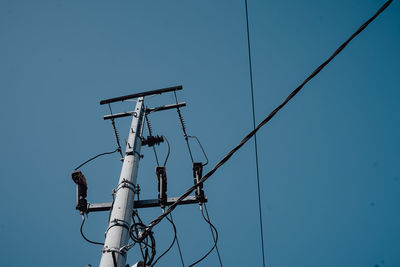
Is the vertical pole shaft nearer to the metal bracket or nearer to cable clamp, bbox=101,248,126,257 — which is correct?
cable clamp, bbox=101,248,126,257

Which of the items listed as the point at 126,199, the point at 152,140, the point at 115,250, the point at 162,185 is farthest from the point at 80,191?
the point at 152,140

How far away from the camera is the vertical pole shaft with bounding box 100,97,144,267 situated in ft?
10.7

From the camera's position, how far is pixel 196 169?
195 inches

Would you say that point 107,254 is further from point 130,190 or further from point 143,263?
point 130,190

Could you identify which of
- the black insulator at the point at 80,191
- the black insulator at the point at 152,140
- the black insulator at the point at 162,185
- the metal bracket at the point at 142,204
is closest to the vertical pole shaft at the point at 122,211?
the black insulator at the point at 162,185

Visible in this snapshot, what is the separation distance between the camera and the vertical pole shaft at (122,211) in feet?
10.7

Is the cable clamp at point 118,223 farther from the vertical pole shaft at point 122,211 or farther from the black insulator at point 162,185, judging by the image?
the black insulator at point 162,185

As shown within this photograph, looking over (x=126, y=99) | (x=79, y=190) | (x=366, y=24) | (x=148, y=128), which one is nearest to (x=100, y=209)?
(x=79, y=190)

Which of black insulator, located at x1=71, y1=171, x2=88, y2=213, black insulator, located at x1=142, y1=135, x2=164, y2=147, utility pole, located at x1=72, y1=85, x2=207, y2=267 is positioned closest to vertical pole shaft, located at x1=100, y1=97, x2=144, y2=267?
utility pole, located at x1=72, y1=85, x2=207, y2=267

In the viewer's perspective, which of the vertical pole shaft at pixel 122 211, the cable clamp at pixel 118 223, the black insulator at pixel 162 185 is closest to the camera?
the vertical pole shaft at pixel 122 211

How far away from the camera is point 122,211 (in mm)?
3709

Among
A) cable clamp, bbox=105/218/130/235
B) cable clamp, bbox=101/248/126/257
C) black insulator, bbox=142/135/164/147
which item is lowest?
cable clamp, bbox=101/248/126/257

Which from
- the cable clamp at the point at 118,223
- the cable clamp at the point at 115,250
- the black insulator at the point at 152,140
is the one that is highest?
the black insulator at the point at 152,140

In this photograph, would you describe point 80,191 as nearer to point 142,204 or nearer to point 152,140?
point 142,204
